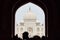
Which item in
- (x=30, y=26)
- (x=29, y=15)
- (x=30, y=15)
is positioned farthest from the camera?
(x=30, y=26)

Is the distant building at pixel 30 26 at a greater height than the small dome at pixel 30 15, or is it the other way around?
the small dome at pixel 30 15

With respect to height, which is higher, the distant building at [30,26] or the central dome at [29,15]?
the central dome at [29,15]

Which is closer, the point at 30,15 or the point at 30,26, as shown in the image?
the point at 30,15

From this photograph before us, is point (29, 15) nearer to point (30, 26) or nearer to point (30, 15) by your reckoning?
point (30, 15)

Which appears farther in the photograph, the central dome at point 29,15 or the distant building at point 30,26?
the distant building at point 30,26

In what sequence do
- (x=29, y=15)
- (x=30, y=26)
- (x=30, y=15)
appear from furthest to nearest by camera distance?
(x=30, y=26) < (x=29, y=15) < (x=30, y=15)

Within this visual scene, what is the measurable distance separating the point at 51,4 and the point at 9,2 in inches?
87.7

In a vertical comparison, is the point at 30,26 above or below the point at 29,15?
below

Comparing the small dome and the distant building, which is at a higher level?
the small dome

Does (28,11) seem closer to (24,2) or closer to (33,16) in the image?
(33,16)

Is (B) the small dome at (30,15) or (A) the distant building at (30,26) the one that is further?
(A) the distant building at (30,26)

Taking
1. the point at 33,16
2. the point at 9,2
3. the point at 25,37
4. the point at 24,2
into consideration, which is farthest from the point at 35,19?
the point at 25,37

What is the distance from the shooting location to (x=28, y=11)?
5469cm

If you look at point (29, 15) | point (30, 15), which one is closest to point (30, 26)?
point (29, 15)
